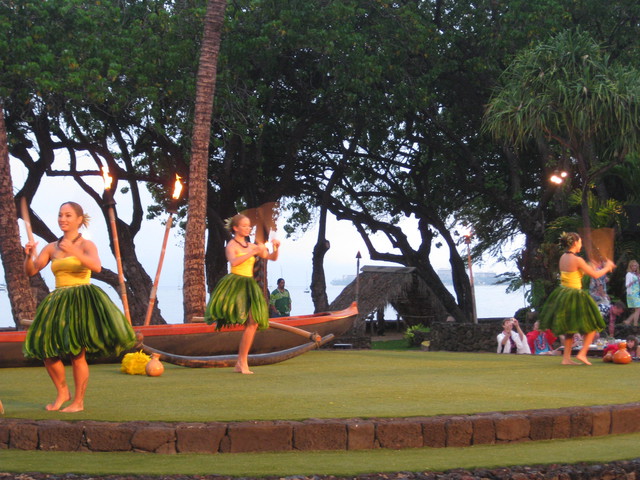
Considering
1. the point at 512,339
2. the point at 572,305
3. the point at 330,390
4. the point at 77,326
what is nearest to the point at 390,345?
the point at 512,339

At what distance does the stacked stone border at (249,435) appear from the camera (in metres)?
6.52

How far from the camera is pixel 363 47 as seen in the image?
23.9 m

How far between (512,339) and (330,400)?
9.28 m

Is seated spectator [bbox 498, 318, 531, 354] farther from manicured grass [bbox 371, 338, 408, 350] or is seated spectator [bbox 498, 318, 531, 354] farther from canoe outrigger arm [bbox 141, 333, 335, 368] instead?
manicured grass [bbox 371, 338, 408, 350]

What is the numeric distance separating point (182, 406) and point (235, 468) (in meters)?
1.72

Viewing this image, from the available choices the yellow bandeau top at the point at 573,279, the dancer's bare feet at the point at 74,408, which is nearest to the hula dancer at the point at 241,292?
the dancer's bare feet at the point at 74,408

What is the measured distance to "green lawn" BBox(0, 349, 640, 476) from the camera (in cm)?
613

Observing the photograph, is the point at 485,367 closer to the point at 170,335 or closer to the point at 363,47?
the point at 170,335

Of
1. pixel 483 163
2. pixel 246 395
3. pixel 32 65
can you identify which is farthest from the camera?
pixel 483 163

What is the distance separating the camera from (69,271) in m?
7.46

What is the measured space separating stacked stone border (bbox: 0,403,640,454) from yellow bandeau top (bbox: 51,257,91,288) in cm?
118

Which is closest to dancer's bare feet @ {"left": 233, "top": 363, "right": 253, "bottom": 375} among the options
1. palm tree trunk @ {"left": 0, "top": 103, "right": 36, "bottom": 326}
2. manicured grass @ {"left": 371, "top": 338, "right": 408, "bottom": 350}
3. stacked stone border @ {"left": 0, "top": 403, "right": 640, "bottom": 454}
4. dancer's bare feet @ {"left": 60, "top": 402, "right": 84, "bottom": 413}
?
dancer's bare feet @ {"left": 60, "top": 402, "right": 84, "bottom": 413}

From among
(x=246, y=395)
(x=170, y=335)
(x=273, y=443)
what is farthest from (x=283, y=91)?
(x=273, y=443)

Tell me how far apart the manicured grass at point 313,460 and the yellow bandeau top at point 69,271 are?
1478mm
